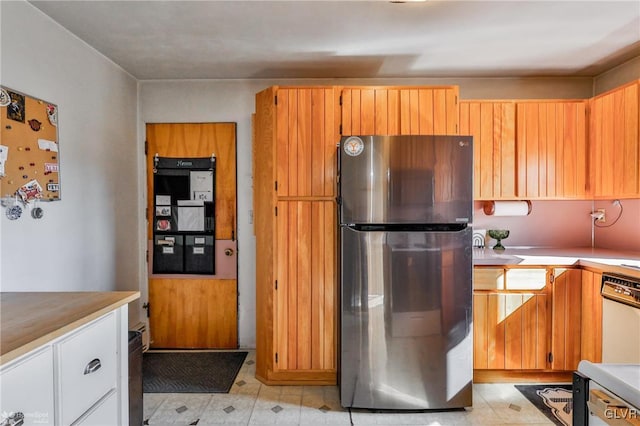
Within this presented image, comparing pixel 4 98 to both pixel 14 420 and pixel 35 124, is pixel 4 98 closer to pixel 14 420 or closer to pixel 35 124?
pixel 35 124

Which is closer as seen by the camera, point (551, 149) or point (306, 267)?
point (306, 267)

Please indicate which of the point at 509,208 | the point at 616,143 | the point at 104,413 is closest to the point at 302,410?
Answer: the point at 104,413

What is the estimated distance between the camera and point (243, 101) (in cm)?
312

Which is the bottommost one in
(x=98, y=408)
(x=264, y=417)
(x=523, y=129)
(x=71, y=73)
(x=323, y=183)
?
(x=264, y=417)

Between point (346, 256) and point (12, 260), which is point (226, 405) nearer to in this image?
point (346, 256)

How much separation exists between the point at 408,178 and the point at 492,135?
3.72ft

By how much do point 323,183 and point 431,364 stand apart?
135 cm

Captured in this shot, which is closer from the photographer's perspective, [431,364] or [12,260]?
[12,260]

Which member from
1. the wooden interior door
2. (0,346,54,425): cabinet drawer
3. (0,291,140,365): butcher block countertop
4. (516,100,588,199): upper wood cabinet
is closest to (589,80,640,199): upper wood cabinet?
(516,100,588,199): upper wood cabinet

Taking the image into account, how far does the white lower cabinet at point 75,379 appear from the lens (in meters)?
0.93

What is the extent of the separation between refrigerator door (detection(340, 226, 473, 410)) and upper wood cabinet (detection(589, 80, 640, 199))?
51.5 inches

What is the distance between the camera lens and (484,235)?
A: 10.1 feet

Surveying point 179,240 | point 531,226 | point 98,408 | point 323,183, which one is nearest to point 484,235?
point 531,226

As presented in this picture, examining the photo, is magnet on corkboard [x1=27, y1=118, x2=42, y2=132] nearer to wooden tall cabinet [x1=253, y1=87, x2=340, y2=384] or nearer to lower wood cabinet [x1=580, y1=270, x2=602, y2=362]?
wooden tall cabinet [x1=253, y1=87, x2=340, y2=384]
